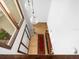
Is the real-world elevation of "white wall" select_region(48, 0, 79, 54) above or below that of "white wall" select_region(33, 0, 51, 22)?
below

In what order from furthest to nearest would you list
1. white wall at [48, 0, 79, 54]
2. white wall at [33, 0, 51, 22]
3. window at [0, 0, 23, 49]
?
white wall at [33, 0, 51, 22] < window at [0, 0, 23, 49] < white wall at [48, 0, 79, 54]

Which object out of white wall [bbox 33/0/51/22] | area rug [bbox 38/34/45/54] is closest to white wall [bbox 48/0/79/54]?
white wall [bbox 33/0/51/22]

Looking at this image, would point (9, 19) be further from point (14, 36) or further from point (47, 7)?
point (47, 7)

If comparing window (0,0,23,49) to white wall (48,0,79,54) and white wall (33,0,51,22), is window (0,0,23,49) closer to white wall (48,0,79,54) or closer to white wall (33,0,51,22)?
white wall (33,0,51,22)

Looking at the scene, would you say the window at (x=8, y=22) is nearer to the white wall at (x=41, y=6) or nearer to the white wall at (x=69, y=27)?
the white wall at (x=41, y=6)

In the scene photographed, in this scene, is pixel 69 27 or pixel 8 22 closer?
pixel 69 27

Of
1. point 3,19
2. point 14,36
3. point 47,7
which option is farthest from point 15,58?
point 47,7

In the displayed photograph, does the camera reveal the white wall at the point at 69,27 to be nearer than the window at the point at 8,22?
Yes

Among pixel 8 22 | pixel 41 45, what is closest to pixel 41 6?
pixel 41 45

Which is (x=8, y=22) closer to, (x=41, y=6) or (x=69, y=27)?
(x=69, y=27)

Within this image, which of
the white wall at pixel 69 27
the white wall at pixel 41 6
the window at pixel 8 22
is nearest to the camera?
the white wall at pixel 69 27

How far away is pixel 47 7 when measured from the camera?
5.09 meters

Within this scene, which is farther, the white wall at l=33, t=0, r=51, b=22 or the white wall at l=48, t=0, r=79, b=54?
the white wall at l=33, t=0, r=51, b=22

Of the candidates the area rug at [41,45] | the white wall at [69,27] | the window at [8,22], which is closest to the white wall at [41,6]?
the window at [8,22]
